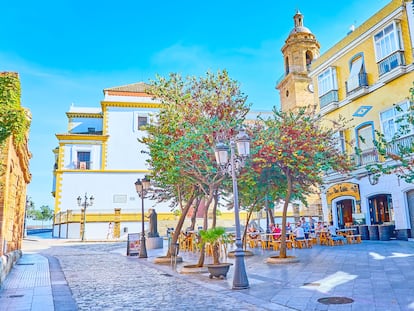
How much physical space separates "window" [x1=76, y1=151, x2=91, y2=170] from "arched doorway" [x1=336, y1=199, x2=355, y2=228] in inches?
977

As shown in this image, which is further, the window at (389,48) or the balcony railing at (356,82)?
the balcony railing at (356,82)

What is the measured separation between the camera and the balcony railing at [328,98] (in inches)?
861

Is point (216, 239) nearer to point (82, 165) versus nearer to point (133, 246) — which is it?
point (133, 246)

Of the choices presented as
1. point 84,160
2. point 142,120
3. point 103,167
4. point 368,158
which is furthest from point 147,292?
point 142,120

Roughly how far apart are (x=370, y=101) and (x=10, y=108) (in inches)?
658

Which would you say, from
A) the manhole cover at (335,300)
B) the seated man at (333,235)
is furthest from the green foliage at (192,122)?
the seated man at (333,235)

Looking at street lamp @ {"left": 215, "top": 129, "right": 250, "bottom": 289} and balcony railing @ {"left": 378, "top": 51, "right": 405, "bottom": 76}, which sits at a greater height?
balcony railing @ {"left": 378, "top": 51, "right": 405, "bottom": 76}

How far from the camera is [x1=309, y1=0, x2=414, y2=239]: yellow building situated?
685 inches

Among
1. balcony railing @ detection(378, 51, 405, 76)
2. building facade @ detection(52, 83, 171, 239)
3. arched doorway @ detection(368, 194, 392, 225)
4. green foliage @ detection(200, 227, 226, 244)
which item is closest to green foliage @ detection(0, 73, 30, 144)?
green foliage @ detection(200, 227, 226, 244)

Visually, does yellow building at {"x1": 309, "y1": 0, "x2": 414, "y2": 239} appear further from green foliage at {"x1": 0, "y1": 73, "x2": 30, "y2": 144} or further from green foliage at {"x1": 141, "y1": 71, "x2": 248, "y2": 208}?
green foliage at {"x1": 0, "y1": 73, "x2": 30, "y2": 144}

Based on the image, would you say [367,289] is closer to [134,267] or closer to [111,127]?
[134,267]

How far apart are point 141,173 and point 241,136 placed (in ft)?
99.2

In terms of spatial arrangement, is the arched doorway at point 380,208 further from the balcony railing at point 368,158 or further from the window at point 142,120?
the window at point 142,120

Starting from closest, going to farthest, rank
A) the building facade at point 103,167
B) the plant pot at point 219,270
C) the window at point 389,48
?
the plant pot at point 219,270 → the window at point 389,48 → the building facade at point 103,167
